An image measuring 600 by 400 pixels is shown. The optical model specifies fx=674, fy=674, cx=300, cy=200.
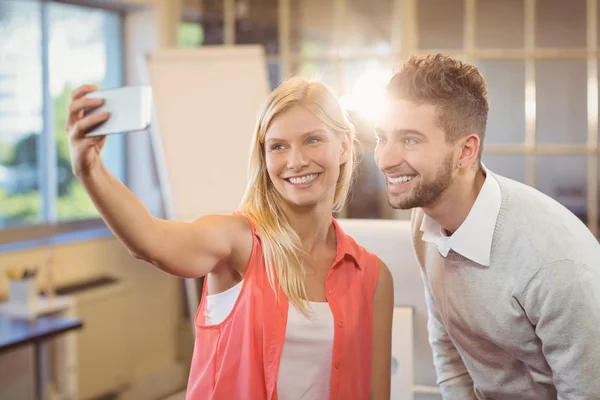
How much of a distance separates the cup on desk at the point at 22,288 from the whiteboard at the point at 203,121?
83 cm

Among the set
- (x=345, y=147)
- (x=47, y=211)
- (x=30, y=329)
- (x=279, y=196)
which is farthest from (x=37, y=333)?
(x=345, y=147)

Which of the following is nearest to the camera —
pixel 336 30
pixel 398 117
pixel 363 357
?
pixel 398 117

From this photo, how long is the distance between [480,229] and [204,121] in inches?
99.6

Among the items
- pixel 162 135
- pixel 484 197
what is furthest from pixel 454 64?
pixel 162 135

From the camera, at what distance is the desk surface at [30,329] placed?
8.51ft

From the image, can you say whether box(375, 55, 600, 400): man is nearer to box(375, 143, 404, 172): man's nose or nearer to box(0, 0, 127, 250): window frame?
box(375, 143, 404, 172): man's nose

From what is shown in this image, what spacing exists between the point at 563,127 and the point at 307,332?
281 centimetres

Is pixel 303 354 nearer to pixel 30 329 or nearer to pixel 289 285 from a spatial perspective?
pixel 289 285

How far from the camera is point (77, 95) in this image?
3.17 ft

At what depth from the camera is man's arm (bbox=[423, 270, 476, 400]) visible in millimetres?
1673

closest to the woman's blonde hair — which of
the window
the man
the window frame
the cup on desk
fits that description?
the man

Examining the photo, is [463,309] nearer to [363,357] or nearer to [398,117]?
[363,357]

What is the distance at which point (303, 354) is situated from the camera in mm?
1362

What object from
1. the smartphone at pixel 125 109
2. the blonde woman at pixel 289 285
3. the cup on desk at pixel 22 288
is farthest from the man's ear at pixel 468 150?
the cup on desk at pixel 22 288
